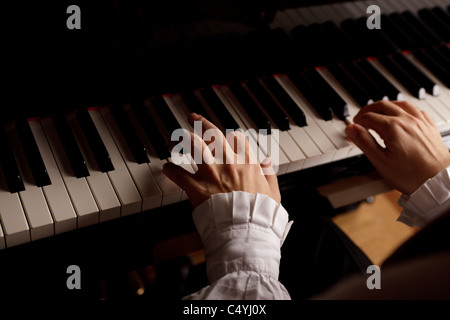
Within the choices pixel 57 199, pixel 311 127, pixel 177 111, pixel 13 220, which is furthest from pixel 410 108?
pixel 13 220

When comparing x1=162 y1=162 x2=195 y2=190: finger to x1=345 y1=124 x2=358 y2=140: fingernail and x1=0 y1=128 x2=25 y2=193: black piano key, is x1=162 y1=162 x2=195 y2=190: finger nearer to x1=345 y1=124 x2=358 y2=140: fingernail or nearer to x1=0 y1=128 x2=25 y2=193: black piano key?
x1=0 y1=128 x2=25 y2=193: black piano key

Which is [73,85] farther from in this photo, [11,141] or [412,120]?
[412,120]

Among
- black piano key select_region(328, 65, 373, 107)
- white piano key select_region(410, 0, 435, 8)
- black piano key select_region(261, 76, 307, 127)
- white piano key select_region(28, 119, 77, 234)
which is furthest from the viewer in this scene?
white piano key select_region(410, 0, 435, 8)

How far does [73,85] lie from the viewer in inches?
Result: 50.8

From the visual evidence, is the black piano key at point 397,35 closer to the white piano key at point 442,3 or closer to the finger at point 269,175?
the white piano key at point 442,3

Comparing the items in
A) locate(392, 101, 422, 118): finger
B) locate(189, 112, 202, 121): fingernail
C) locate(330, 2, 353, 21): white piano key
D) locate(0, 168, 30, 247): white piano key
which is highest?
locate(330, 2, 353, 21): white piano key

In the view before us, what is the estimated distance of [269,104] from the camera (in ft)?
4.89

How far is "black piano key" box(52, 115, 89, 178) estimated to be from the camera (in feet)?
3.90

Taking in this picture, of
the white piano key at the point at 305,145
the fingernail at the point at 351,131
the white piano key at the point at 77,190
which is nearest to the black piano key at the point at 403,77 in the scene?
the fingernail at the point at 351,131

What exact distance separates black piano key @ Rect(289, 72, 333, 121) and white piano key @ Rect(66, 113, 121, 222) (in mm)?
739

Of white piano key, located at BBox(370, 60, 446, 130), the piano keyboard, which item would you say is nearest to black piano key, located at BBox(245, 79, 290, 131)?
the piano keyboard

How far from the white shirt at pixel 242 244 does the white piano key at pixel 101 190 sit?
215 millimetres
